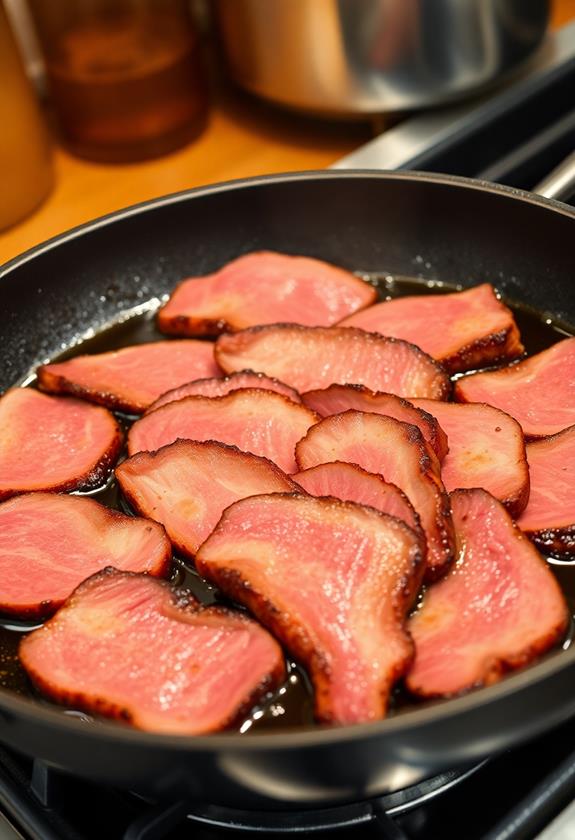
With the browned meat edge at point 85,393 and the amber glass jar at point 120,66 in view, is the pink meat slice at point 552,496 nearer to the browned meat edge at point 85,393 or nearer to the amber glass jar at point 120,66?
the browned meat edge at point 85,393

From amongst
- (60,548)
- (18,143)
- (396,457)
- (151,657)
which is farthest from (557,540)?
(18,143)

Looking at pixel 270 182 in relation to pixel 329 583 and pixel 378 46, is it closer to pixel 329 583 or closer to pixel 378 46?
pixel 378 46

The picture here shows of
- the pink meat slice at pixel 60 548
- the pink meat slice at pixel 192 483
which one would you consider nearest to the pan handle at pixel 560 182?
the pink meat slice at pixel 192 483

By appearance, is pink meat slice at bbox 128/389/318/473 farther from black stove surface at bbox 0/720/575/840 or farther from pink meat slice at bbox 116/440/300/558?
black stove surface at bbox 0/720/575/840

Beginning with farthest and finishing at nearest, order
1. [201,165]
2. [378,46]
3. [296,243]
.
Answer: [201,165] < [378,46] < [296,243]

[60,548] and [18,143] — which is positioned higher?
[18,143]

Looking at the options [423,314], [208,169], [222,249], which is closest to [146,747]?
[423,314]
